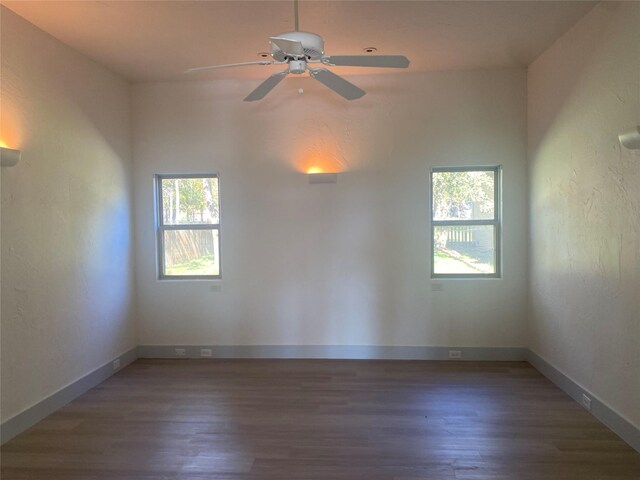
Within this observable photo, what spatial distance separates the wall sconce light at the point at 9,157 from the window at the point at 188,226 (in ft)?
6.42

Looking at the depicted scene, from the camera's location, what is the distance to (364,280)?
476 cm

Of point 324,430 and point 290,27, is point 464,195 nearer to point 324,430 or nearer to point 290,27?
point 290,27

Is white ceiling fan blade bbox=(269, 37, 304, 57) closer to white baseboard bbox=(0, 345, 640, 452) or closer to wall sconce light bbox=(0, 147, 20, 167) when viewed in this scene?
wall sconce light bbox=(0, 147, 20, 167)

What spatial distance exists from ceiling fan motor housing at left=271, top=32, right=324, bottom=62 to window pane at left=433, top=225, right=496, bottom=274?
2773 millimetres

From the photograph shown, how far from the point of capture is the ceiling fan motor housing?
7.79 feet

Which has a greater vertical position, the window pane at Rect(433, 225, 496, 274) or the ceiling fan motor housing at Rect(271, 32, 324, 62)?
the ceiling fan motor housing at Rect(271, 32, 324, 62)

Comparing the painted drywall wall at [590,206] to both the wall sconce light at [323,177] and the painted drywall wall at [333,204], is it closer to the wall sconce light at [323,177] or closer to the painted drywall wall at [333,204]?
the painted drywall wall at [333,204]

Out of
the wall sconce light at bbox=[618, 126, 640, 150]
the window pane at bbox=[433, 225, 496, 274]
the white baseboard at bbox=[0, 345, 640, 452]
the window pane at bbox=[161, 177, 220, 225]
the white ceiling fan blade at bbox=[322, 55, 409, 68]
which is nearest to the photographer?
the wall sconce light at bbox=[618, 126, 640, 150]

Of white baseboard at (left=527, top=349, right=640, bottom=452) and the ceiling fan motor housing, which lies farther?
white baseboard at (left=527, top=349, right=640, bottom=452)

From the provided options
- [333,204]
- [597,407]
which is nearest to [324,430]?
[597,407]

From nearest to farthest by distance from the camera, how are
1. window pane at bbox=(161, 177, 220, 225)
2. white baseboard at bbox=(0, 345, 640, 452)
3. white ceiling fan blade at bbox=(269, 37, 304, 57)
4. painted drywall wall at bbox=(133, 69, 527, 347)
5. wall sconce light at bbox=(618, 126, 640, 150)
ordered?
white ceiling fan blade at bbox=(269, 37, 304, 57)
wall sconce light at bbox=(618, 126, 640, 150)
white baseboard at bbox=(0, 345, 640, 452)
painted drywall wall at bbox=(133, 69, 527, 347)
window pane at bbox=(161, 177, 220, 225)

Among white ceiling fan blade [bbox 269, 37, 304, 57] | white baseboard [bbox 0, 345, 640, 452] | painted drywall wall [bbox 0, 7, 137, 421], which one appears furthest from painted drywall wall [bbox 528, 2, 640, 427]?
painted drywall wall [bbox 0, 7, 137, 421]

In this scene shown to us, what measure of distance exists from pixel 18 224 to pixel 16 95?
96cm

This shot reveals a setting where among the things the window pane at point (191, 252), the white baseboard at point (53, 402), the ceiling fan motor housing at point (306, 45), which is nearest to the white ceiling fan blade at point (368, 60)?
the ceiling fan motor housing at point (306, 45)
